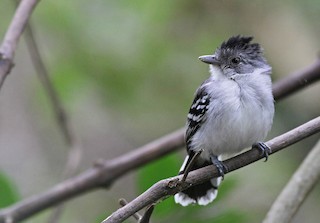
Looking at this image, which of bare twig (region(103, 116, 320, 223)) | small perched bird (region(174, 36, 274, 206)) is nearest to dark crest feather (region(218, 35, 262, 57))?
small perched bird (region(174, 36, 274, 206))

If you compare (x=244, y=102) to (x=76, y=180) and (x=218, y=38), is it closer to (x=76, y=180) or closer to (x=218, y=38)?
(x=76, y=180)

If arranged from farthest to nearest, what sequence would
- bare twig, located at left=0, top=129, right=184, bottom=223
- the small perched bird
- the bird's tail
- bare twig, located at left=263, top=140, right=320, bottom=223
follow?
1. bare twig, located at left=0, top=129, right=184, bottom=223
2. the small perched bird
3. the bird's tail
4. bare twig, located at left=263, top=140, right=320, bottom=223

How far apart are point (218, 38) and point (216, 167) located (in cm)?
240

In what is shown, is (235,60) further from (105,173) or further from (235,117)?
(105,173)

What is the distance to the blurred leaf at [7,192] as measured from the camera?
3.46 m

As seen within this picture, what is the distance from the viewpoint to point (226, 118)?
3.48 m

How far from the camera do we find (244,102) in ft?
11.4

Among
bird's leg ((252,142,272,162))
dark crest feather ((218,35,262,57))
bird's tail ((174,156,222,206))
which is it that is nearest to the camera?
bird's leg ((252,142,272,162))

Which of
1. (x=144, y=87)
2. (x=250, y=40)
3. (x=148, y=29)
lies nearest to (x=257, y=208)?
(x=144, y=87)

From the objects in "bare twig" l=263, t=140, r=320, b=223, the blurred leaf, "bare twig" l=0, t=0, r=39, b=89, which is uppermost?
"bare twig" l=0, t=0, r=39, b=89

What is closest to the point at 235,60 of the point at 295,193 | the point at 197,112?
the point at 197,112

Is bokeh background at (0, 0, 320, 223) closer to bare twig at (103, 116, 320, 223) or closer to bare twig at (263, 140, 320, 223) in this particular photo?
bare twig at (263, 140, 320, 223)

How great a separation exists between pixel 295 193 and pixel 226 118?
51cm

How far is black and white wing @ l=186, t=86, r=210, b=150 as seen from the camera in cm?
356
